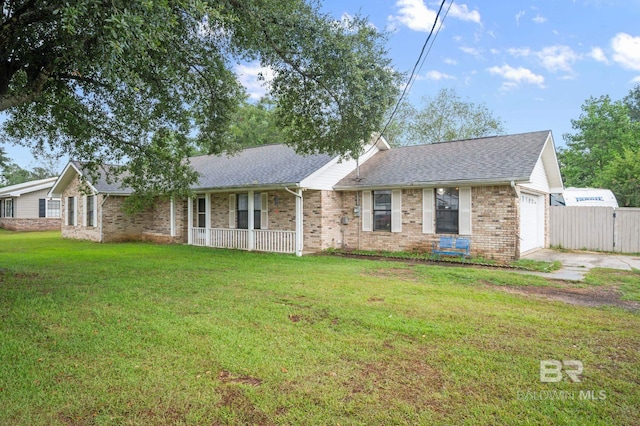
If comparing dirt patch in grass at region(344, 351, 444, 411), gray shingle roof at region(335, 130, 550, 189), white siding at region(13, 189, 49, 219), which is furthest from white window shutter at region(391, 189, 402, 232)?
white siding at region(13, 189, 49, 219)

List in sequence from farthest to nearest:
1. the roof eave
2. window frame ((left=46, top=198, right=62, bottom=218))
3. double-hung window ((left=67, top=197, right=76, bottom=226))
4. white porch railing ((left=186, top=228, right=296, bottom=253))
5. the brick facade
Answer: window frame ((left=46, top=198, right=62, bottom=218)) → double-hung window ((left=67, top=197, right=76, bottom=226)) → the brick facade → white porch railing ((left=186, top=228, right=296, bottom=253)) → the roof eave

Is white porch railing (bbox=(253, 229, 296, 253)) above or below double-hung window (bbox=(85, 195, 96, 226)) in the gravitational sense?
below

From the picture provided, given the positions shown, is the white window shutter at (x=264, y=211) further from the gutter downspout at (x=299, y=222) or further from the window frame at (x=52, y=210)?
the window frame at (x=52, y=210)

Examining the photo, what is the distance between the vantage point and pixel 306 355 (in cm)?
413

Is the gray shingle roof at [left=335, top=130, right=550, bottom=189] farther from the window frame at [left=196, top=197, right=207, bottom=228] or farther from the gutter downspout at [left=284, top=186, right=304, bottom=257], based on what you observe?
the window frame at [left=196, top=197, right=207, bottom=228]

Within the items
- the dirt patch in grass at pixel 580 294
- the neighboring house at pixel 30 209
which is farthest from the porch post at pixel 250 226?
the neighboring house at pixel 30 209

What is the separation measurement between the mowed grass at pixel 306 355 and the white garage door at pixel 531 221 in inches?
190

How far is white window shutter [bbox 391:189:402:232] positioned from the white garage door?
384 centimetres

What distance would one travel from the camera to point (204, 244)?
16.9 m

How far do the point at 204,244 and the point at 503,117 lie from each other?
83.9 ft

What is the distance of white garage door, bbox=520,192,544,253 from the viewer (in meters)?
12.6

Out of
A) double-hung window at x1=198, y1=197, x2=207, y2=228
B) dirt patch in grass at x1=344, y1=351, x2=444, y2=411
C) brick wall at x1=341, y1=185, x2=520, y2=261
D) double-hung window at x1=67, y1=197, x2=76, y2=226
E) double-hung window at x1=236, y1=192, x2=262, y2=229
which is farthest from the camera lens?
double-hung window at x1=67, y1=197, x2=76, y2=226

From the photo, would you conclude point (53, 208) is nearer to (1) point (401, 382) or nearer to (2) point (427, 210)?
(2) point (427, 210)

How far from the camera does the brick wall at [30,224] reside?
92.1 feet
